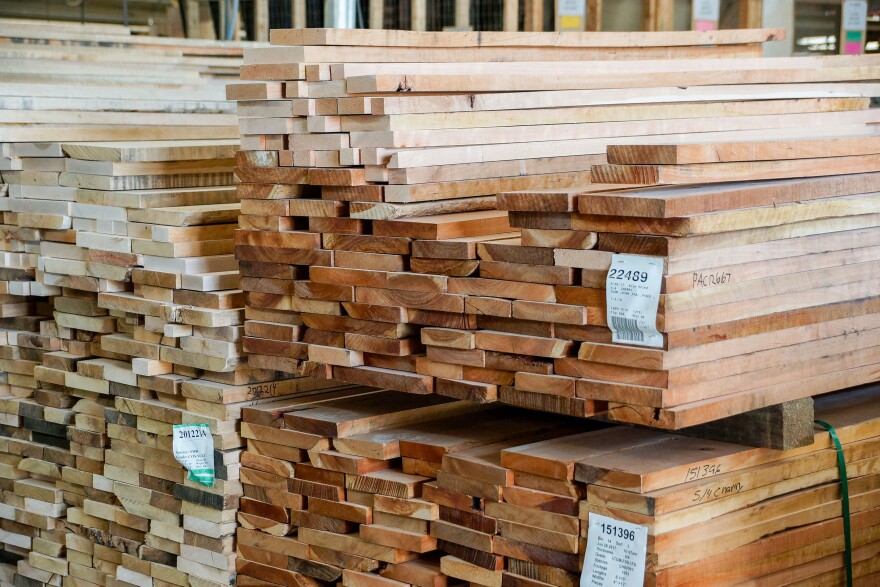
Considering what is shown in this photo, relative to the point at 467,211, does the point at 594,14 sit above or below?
above

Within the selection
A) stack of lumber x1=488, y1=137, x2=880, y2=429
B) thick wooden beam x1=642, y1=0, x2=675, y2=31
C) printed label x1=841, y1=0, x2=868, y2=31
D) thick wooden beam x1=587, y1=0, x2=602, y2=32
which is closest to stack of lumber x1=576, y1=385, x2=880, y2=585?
stack of lumber x1=488, y1=137, x2=880, y2=429

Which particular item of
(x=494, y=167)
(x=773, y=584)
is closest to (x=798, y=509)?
(x=773, y=584)

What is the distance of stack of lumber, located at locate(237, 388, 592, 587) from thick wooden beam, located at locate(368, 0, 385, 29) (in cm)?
495

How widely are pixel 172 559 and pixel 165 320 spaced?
963mm

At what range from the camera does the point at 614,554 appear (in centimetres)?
344

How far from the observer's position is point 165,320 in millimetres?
4660

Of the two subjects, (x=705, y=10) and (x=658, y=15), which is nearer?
(x=658, y=15)

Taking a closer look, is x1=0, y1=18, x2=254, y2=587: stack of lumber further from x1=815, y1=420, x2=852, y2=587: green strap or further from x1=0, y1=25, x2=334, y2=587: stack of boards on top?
x1=815, y1=420, x2=852, y2=587: green strap

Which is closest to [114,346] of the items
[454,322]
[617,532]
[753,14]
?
[454,322]

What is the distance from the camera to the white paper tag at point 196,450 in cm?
455

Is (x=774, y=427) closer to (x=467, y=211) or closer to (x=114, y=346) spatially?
(x=467, y=211)

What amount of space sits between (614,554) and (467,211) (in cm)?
133

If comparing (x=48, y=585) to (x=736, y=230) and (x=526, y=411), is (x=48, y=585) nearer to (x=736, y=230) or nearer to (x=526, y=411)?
(x=526, y=411)

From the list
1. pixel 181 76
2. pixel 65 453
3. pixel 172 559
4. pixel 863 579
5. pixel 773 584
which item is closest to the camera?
pixel 773 584
